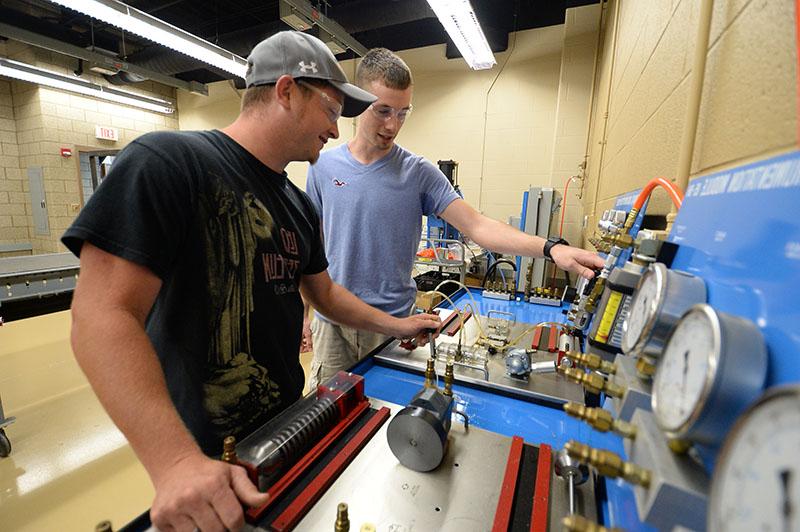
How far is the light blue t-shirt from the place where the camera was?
1494 mm

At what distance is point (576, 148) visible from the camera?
398cm

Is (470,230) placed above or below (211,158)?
below

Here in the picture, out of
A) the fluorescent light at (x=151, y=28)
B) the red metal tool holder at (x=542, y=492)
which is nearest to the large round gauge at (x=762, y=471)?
the red metal tool holder at (x=542, y=492)

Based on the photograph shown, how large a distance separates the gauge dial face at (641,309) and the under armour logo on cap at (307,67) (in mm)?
853

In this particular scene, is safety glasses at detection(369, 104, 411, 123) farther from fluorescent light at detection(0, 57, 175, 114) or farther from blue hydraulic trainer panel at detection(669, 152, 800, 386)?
fluorescent light at detection(0, 57, 175, 114)

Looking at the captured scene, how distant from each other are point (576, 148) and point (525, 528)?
13.9 feet

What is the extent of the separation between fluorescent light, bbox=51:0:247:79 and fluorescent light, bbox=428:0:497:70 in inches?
60.3

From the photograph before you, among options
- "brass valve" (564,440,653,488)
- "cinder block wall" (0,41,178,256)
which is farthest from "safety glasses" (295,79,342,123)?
"cinder block wall" (0,41,178,256)

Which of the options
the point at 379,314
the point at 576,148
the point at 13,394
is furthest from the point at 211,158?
the point at 576,148

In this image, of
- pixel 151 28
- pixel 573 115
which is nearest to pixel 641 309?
pixel 151 28

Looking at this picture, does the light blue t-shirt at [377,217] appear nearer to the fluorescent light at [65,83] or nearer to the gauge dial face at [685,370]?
the gauge dial face at [685,370]

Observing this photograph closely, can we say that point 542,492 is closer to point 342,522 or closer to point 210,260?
point 342,522

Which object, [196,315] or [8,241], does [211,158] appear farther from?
[8,241]

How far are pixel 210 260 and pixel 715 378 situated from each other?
83 centimetres
